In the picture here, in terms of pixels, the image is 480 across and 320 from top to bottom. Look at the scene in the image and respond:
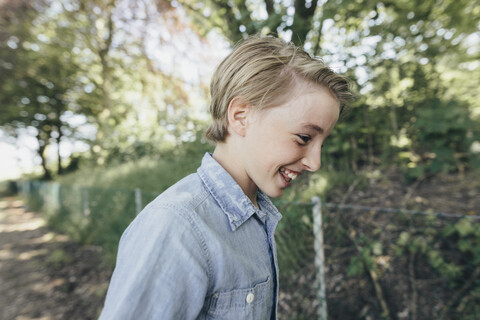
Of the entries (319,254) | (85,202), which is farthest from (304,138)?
(85,202)

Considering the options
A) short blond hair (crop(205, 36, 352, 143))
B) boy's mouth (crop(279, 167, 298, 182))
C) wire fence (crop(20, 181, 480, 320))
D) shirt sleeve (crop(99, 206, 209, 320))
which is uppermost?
short blond hair (crop(205, 36, 352, 143))

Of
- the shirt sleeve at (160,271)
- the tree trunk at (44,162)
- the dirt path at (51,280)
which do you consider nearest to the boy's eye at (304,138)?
Result: the shirt sleeve at (160,271)

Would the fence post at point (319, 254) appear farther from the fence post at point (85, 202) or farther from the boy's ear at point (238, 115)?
the fence post at point (85, 202)

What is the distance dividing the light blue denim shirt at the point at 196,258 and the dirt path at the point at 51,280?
3463 mm

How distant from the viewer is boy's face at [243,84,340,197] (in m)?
1.04

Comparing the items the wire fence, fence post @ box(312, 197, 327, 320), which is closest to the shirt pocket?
the wire fence

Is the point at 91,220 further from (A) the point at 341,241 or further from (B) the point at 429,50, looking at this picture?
(B) the point at 429,50

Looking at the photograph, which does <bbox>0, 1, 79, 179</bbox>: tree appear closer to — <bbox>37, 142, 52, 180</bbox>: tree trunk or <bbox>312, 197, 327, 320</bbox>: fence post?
<bbox>37, 142, 52, 180</bbox>: tree trunk

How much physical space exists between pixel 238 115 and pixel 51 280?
16.9ft

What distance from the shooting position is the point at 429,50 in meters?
3.92

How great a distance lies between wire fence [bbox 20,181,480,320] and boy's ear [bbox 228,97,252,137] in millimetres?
1513

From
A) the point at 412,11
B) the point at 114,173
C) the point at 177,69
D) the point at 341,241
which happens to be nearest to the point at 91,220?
the point at 114,173

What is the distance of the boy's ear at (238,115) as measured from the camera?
3.54 ft

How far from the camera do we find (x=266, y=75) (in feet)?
3.51
